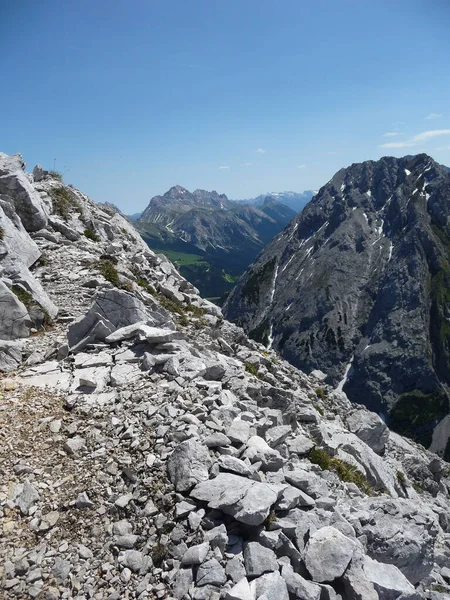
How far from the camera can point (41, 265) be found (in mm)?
23625

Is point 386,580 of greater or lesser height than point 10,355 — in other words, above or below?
below

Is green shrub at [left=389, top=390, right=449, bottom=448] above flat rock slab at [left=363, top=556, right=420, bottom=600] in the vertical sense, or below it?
below

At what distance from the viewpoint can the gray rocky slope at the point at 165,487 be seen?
729 cm

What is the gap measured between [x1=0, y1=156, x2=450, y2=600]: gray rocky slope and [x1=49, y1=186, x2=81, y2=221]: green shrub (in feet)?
53.4

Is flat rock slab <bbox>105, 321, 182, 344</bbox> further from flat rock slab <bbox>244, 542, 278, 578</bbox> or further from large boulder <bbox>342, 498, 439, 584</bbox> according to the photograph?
flat rock slab <bbox>244, 542, 278, 578</bbox>

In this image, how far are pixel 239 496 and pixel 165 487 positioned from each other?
1.78 m

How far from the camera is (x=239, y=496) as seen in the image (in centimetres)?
814

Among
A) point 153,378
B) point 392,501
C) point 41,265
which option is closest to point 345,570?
Answer: point 392,501

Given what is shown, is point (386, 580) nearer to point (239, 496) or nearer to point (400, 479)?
point (239, 496)

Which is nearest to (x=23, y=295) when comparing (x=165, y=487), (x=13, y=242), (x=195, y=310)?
(x=13, y=242)

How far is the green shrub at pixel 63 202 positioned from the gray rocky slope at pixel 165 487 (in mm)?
16276

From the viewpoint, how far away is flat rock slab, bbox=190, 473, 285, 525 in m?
7.84

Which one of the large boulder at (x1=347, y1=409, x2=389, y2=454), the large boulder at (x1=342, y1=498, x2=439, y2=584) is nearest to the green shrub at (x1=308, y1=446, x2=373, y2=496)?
the large boulder at (x1=342, y1=498, x2=439, y2=584)

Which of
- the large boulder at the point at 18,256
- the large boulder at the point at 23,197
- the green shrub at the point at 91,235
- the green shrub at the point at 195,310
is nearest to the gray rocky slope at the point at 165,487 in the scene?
the large boulder at the point at 18,256
